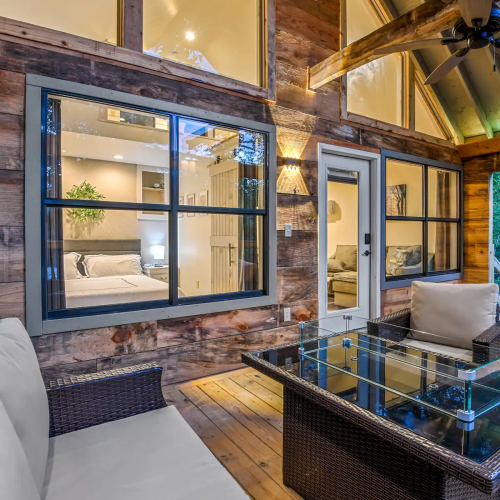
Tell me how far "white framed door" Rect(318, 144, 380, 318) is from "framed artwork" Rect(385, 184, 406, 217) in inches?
10.3

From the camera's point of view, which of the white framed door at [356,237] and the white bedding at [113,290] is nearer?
the white bedding at [113,290]

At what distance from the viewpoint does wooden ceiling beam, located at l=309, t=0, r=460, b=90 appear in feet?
8.58

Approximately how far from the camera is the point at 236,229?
3391 millimetres

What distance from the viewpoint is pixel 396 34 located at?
293 cm

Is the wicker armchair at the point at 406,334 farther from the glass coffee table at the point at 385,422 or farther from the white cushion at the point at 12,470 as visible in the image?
the white cushion at the point at 12,470

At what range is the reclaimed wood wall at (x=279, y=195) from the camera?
2268 millimetres

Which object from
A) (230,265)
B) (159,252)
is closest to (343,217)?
(230,265)

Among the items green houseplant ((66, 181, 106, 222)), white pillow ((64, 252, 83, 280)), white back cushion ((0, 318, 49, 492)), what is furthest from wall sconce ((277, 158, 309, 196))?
white back cushion ((0, 318, 49, 492))

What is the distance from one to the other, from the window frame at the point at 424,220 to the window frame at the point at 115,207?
1737 millimetres

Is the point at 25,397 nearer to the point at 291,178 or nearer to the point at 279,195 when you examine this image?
the point at 279,195

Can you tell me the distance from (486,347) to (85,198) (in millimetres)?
2850

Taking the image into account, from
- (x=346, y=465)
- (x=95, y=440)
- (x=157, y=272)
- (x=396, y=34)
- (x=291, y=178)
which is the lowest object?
(x=346, y=465)

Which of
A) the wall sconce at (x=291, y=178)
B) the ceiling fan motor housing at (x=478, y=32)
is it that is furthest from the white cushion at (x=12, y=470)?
the ceiling fan motor housing at (x=478, y=32)

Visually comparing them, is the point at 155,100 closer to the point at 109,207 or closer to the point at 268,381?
the point at 109,207
